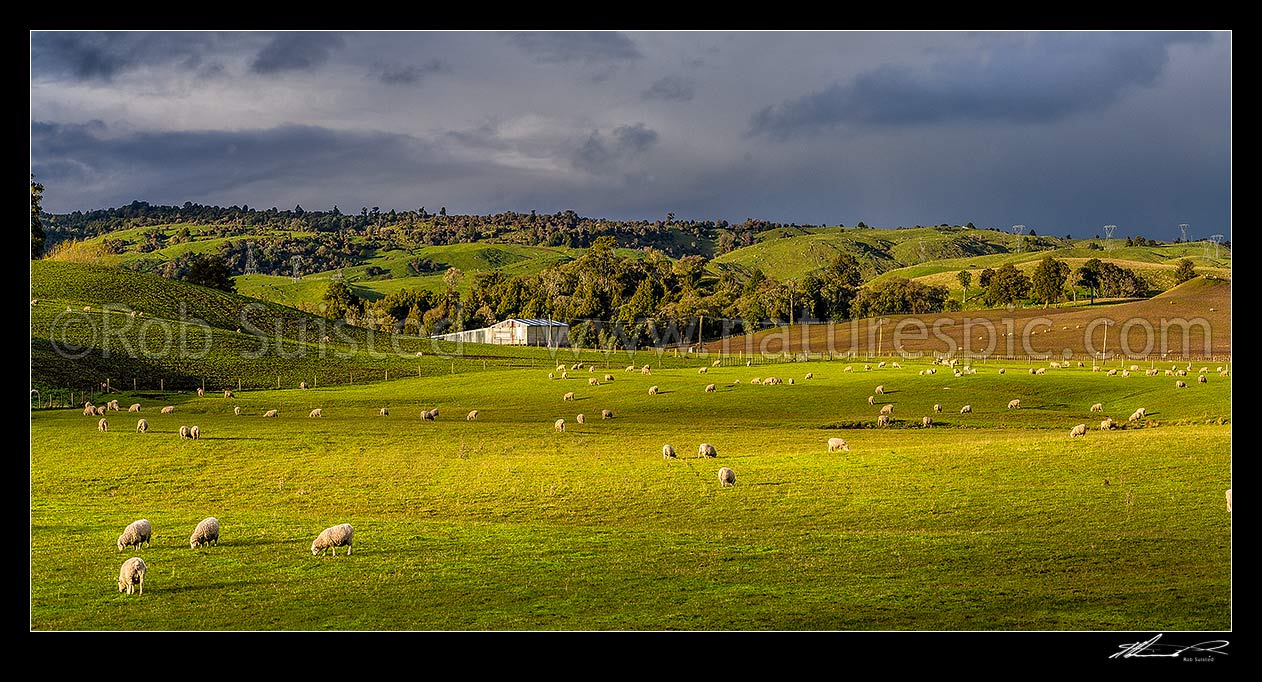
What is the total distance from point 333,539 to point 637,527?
6353 millimetres

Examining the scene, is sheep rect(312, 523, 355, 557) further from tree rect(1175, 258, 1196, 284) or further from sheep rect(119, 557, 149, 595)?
tree rect(1175, 258, 1196, 284)

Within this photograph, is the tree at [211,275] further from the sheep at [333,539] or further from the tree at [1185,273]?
the tree at [1185,273]

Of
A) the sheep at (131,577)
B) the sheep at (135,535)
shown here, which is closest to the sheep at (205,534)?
the sheep at (135,535)

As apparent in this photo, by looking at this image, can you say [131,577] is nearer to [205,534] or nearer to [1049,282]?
[205,534]

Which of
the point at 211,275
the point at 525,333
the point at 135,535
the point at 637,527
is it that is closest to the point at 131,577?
the point at 135,535

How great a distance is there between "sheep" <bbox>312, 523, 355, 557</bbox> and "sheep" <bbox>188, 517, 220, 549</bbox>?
2.22 metres

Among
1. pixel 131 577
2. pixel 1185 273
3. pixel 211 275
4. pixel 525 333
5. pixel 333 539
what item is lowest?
pixel 131 577

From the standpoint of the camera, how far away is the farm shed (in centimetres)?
10388

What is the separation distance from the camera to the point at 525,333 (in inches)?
4126

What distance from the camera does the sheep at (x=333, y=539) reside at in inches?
711

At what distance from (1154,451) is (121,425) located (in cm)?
3751
